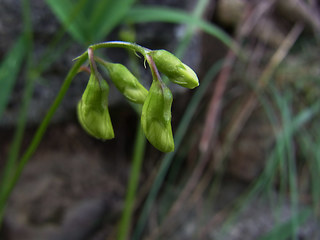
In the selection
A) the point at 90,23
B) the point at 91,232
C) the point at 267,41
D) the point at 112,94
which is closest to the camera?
the point at 90,23

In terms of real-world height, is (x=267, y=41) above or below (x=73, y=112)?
above

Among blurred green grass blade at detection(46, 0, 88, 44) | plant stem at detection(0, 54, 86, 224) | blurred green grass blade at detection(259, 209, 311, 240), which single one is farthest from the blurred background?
plant stem at detection(0, 54, 86, 224)

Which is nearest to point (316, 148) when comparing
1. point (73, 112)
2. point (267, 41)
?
point (267, 41)

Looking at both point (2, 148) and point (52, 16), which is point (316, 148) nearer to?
point (52, 16)

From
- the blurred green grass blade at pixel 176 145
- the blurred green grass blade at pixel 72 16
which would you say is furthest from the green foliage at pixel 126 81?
the blurred green grass blade at pixel 176 145

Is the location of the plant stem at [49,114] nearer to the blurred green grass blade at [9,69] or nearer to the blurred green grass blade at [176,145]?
the blurred green grass blade at [9,69]

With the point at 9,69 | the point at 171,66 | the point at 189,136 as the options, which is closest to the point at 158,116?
the point at 171,66

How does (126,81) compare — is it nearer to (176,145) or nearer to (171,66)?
(171,66)

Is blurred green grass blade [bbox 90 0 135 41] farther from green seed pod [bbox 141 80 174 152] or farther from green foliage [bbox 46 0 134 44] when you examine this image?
green seed pod [bbox 141 80 174 152]
